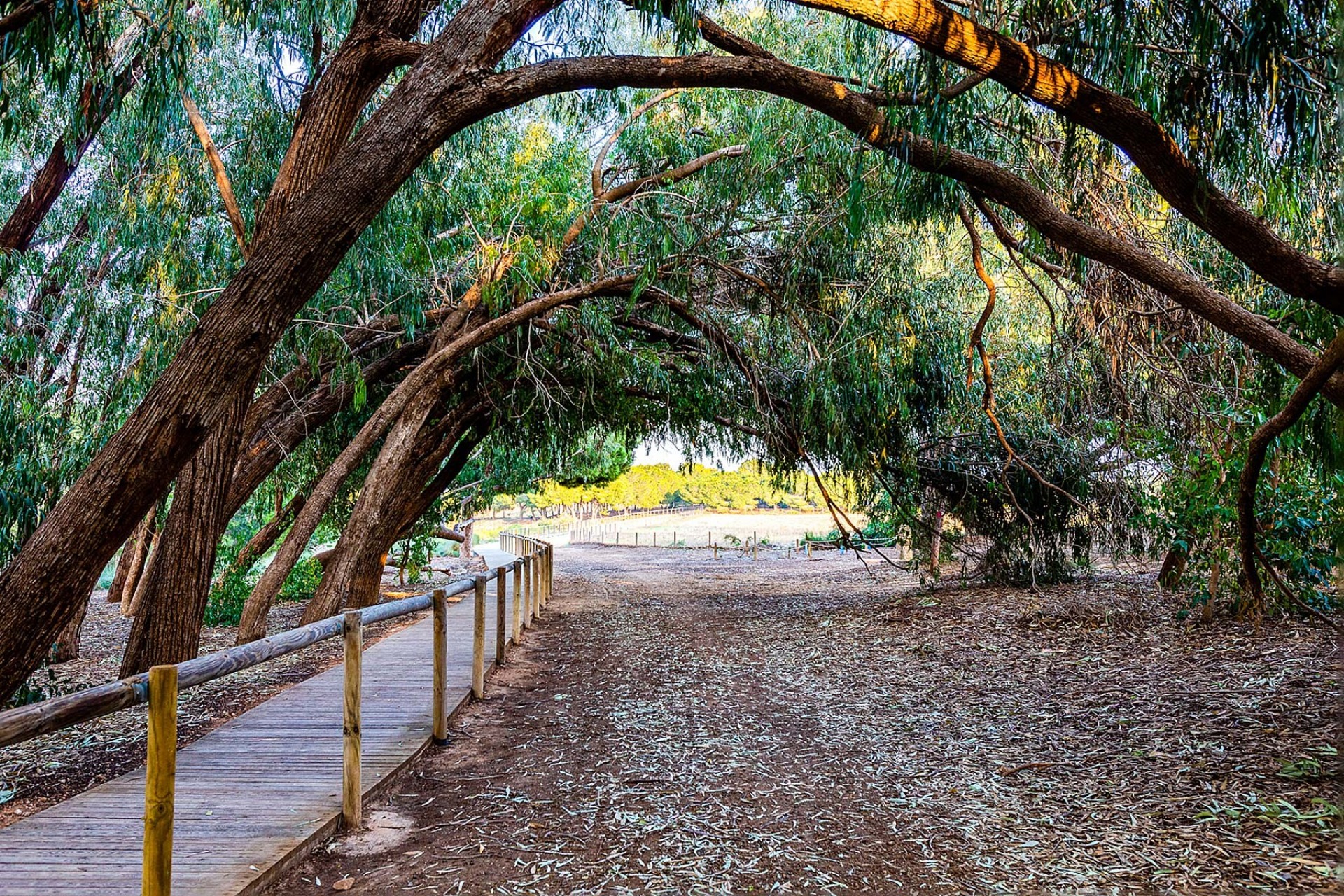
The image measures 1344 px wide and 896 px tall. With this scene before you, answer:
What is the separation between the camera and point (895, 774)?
4.70 m

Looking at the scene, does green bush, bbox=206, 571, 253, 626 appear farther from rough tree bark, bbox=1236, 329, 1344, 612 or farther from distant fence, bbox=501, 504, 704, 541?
distant fence, bbox=501, 504, 704, 541

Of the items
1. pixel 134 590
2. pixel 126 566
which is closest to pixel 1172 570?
pixel 134 590

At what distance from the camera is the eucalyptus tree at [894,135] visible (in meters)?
3.59

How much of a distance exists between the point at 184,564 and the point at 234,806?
2.97 meters

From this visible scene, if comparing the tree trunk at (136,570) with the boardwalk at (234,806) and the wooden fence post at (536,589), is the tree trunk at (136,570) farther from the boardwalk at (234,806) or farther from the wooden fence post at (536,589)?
the boardwalk at (234,806)

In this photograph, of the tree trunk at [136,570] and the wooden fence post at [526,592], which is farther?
the tree trunk at [136,570]

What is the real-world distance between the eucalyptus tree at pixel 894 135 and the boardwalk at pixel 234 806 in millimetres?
742

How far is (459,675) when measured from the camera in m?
7.29

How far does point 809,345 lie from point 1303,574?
4.30 meters

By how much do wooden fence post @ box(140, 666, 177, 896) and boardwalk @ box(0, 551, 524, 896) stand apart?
0.43 m

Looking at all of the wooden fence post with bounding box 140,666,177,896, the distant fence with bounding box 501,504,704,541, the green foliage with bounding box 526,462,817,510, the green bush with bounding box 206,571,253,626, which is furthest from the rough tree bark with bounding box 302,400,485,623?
the green foliage with bounding box 526,462,817,510

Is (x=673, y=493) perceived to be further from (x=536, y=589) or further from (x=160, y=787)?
(x=160, y=787)

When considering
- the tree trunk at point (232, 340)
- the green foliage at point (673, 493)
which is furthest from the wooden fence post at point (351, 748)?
the green foliage at point (673, 493)

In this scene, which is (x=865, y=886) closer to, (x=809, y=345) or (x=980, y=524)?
(x=809, y=345)
